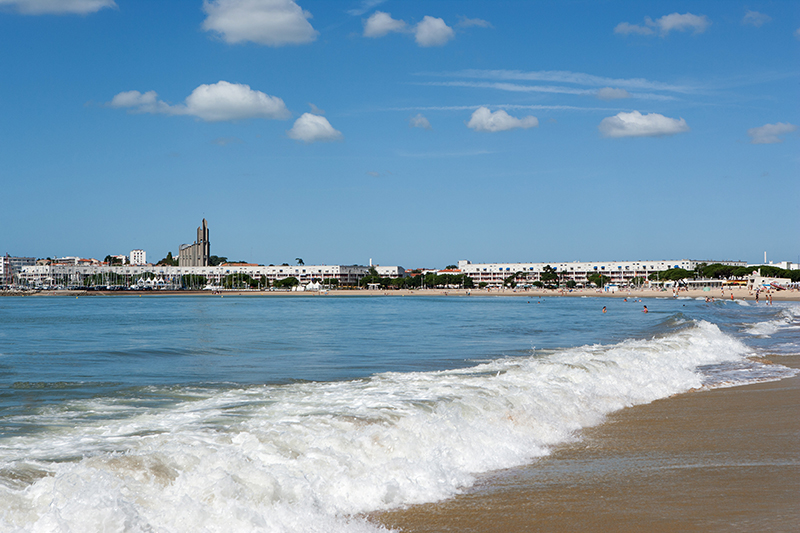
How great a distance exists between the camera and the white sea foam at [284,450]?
4.59m

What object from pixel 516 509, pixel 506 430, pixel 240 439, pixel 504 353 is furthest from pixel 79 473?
pixel 504 353

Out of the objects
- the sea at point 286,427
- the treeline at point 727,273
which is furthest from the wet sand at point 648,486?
the treeline at point 727,273

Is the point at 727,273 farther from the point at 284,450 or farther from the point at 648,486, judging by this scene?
the point at 284,450

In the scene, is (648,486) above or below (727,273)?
below

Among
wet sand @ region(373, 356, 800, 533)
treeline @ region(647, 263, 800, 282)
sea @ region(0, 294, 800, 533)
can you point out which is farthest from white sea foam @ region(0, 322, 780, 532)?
treeline @ region(647, 263, 800, 282)

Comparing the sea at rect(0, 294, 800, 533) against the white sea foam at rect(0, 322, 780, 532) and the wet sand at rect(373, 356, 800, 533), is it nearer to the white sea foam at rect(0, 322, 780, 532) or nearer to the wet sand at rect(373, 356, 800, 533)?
the white sea foam at rect(0, 322, 780, 532)

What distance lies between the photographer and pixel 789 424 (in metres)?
8.16

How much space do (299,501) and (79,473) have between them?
1.78 metres

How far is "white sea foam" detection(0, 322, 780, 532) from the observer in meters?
4.59

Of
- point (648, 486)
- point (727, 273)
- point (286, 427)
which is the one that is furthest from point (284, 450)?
point (727, 273)

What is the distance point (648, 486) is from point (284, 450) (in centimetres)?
341

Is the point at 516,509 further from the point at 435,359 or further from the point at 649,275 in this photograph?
the point at 649,275

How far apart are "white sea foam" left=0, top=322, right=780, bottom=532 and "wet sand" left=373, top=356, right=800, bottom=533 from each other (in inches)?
15.8

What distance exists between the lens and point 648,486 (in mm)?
5547
